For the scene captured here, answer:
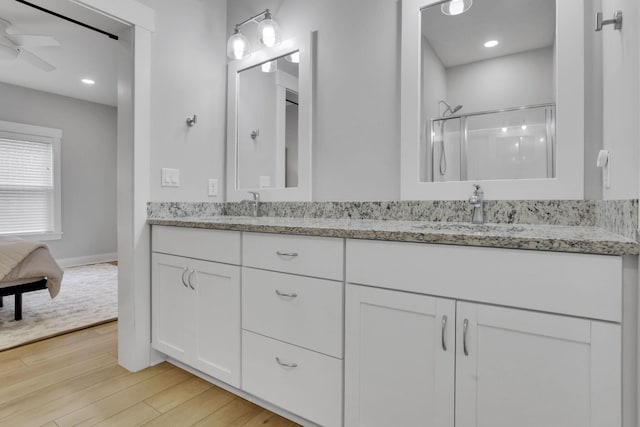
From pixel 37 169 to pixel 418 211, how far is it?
5.34 m

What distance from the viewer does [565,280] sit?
0.86 metres

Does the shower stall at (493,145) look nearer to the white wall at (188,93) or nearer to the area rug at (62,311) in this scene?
the white wall at (188,93)

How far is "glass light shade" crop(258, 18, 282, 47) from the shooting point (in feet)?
6.63

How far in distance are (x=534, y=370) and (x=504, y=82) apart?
1.15 m

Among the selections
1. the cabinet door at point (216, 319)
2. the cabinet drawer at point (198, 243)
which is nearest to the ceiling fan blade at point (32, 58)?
the cabinet drawer at point (198, 243)

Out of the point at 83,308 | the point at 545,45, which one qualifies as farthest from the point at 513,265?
the point at 83,308

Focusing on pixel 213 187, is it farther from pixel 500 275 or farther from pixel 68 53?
pixel 68 53

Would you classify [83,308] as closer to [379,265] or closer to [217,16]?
[217,16]

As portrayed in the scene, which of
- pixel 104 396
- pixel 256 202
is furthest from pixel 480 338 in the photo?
pixel 104 396

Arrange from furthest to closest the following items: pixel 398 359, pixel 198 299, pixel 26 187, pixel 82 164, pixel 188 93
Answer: pixel 82 164 < pixel 26 187 < pixel 188 93 < pixel 198 299 < pixel 398 359

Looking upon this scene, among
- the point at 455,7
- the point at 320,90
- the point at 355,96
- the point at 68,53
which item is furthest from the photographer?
the point at 68,53

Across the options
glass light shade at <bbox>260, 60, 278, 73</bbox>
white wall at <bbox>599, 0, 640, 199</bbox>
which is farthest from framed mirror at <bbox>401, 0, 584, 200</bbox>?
glass light shade at <bbox>260, 60, 278, 73</bbox>

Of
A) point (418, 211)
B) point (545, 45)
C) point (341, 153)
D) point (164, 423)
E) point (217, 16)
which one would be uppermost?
point (217, 16)

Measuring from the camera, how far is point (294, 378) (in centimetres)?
134
